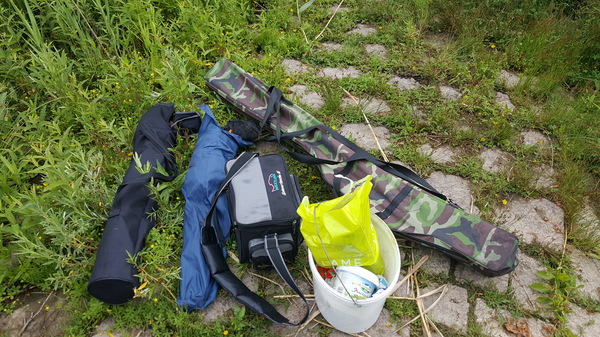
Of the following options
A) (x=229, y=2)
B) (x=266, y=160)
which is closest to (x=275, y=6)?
(x=229, y=2)

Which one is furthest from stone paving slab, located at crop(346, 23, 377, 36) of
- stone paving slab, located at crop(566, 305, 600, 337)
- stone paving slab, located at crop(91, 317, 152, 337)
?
stone paving slab, located at crop(91, 317, 152, 337)

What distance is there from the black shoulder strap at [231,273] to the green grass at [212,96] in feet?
0.36

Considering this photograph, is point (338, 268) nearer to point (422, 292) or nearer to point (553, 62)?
point (422, 292)

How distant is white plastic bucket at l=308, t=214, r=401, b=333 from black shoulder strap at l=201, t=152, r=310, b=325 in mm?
126

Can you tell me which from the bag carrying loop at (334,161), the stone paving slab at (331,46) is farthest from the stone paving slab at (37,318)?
the stone paving slab at (331,46)

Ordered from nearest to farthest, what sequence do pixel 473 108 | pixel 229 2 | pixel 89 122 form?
pixel 89 122 → pixel 473 108 → pixel 229 2

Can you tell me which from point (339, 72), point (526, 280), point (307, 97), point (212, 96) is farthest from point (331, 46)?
point (526, 280)

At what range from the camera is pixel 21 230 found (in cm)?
254

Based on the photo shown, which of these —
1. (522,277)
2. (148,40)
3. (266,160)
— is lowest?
(522,277)

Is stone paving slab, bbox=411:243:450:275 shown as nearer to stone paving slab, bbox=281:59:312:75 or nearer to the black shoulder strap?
the black shoulder strap

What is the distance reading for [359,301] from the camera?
2.02 metres

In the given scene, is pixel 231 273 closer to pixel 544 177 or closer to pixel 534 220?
pixel 534 220

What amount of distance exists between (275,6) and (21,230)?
3.38 m

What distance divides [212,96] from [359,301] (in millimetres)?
2391
